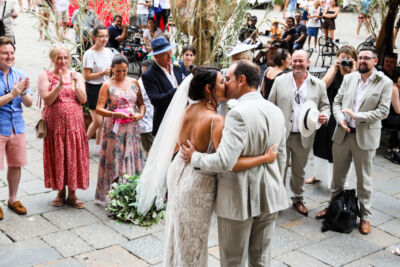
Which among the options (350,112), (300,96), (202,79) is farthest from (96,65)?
(202,79)

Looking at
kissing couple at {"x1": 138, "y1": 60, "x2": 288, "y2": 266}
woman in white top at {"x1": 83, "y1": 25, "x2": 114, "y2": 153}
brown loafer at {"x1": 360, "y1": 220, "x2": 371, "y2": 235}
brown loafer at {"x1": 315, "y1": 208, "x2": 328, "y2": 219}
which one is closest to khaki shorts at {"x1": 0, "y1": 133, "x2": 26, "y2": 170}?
woman in white top at {"x1": 83, "y1": 25, "x2": 114, "y2": 153}

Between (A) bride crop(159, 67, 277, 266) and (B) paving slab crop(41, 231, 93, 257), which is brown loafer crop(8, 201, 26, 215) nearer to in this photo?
(B) paving slab crop(41, 231, 93, 257)

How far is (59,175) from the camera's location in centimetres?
535

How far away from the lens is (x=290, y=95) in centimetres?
529

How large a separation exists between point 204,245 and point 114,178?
6.93 ft

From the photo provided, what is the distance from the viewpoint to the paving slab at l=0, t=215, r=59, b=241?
4.87 m

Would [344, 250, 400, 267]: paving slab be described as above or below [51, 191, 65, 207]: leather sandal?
below

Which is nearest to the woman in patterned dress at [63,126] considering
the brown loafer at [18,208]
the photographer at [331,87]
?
the brown loafer at [18,208]

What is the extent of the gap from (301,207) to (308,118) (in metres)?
1.27

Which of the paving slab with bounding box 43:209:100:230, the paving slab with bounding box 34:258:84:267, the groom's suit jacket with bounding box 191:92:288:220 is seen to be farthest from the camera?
the paving slab with bounding box 43:209:100:230

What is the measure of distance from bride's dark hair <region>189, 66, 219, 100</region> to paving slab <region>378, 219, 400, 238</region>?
300cm

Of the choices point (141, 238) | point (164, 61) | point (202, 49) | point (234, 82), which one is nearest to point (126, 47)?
point (202, 49)

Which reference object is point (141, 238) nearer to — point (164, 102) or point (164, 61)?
point (164, 102)

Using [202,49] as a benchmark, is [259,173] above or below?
below
